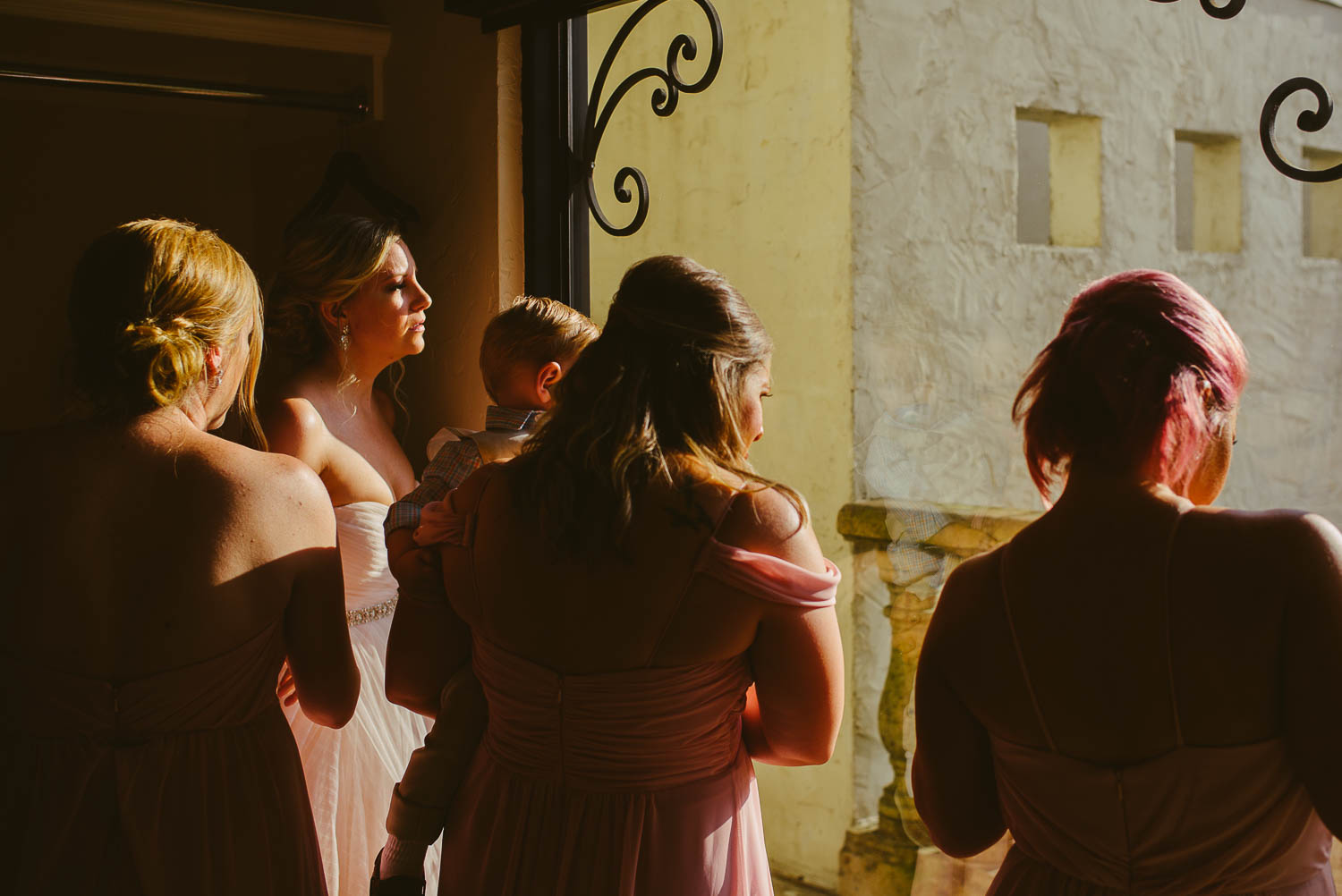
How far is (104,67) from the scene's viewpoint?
3061 mm

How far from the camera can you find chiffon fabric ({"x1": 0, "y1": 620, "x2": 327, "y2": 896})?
141 cm

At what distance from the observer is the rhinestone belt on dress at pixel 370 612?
2.21 metres

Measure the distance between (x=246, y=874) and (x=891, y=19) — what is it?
4282 mm

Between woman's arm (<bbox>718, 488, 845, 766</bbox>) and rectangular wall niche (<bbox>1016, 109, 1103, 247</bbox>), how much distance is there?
3.43 meters

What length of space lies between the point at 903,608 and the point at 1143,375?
181 cm

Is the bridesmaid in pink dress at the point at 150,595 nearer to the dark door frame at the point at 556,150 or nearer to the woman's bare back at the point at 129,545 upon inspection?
the woman's bare back at the point at 129,545

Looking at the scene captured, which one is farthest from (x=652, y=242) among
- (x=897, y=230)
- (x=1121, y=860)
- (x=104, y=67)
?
(x=1121, y=860)

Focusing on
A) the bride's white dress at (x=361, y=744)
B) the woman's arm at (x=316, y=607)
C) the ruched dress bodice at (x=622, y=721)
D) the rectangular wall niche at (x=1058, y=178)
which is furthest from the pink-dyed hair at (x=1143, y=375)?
the rectangular wall niche at (x=1058, y=178)

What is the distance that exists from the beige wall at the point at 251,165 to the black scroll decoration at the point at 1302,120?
147 centimetres

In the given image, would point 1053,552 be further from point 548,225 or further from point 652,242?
point 652,242

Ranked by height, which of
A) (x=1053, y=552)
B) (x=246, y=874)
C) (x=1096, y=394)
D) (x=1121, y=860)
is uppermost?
(x=1096, y=394)

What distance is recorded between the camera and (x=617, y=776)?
129cm

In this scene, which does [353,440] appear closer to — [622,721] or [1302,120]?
[622,721]

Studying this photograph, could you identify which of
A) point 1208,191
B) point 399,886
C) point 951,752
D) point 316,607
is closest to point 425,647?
point 316,607
